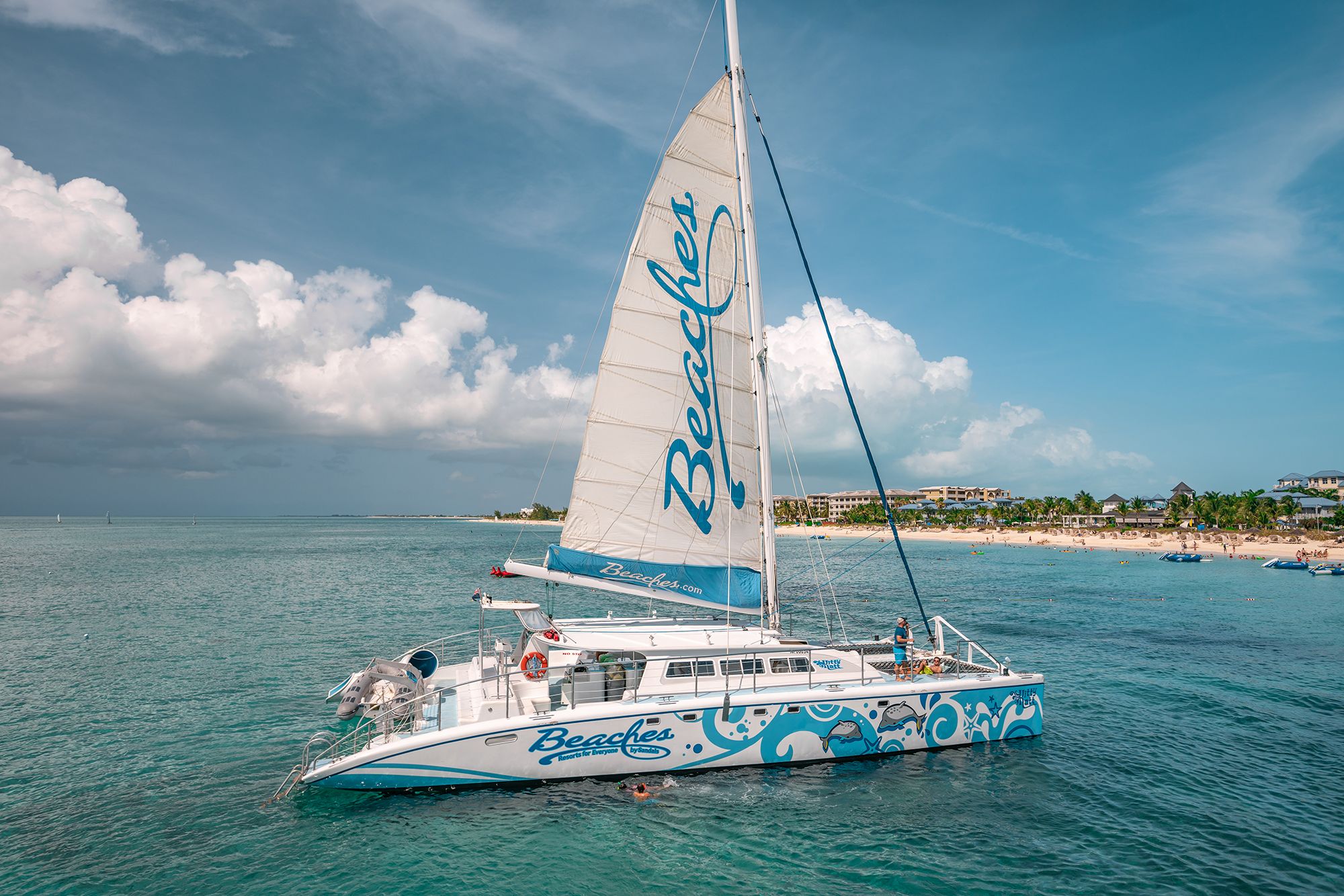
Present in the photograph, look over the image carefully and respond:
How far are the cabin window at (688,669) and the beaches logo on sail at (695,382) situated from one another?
11.2ft

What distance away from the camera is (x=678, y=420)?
57.8ft

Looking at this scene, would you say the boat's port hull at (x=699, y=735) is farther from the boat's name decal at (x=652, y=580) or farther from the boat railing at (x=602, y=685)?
the boat's name decal at (x=652, y=580)

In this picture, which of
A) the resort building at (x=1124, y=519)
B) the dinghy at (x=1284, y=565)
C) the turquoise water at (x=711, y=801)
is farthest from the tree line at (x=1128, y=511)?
the turquoise water at (x=711, y=801)

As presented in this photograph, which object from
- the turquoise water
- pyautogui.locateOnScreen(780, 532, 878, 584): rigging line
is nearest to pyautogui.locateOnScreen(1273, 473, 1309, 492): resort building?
pyautogui.locateOnScreen(780, 532, 878, 584): rigging line

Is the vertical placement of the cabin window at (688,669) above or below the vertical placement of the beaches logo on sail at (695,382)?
below

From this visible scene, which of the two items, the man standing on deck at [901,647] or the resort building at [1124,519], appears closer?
the man standing on deck at [901,647]

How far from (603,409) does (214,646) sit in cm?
2443

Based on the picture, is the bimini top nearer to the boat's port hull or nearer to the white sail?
the white sail

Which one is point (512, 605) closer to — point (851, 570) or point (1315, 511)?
point (851, 570)

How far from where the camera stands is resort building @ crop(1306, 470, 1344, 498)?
500ft

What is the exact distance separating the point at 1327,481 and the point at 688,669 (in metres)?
207

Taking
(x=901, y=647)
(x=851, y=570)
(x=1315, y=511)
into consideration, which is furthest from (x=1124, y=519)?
(x=901, y=647)

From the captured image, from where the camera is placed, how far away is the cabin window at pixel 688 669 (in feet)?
51.3

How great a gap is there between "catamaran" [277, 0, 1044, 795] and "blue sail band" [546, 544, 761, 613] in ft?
0.13
